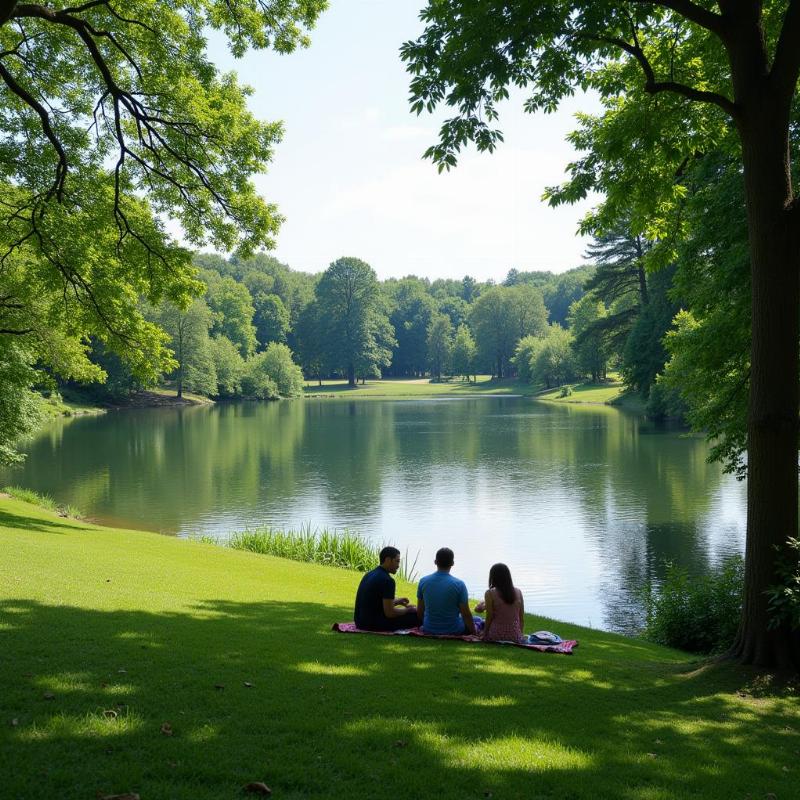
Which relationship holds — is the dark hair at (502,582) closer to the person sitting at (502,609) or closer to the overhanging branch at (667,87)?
the person sitting at (502,609)

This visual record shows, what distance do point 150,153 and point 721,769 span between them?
1332cm

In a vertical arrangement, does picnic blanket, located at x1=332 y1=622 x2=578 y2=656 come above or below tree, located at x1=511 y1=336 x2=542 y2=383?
below

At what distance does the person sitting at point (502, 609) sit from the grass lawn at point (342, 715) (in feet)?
1.23

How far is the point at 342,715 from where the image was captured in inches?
200

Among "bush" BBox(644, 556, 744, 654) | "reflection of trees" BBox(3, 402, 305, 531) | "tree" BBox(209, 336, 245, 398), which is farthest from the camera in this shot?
"tree" BBox(209, 336, 245, 398)

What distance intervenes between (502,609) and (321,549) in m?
11.4

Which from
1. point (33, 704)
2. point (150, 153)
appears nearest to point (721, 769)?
point (33, 704)

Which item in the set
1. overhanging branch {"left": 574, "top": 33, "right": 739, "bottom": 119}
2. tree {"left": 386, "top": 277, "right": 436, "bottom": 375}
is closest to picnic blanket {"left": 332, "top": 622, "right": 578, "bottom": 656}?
overhanging branch {"left": 574, "top": 33, "right": 739, "bottom": 119}

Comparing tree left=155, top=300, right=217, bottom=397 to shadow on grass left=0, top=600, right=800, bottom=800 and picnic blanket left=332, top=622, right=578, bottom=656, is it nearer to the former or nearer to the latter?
picnic blanket left=332, top=622, right=578, bottom=656

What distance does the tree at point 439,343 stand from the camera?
434 ft

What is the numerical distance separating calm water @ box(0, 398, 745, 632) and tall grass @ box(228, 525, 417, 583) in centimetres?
136

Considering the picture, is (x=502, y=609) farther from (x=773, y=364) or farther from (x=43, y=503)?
(x=43, y=503)

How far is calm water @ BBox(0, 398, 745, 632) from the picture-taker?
18938 mm

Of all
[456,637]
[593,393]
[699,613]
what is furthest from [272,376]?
[456,637]
